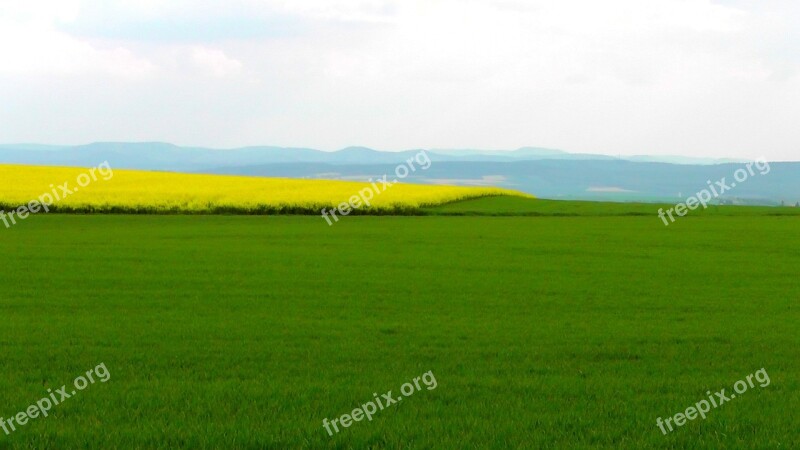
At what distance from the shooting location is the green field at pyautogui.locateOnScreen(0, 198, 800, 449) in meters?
7.62

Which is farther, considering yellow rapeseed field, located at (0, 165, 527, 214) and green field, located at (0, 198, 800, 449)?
yellow rapeseed field, located at (0, 165, 527, 214)

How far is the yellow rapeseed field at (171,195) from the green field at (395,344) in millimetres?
17700

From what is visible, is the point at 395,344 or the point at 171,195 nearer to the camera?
the point at 395,344

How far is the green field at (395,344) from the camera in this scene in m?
7.62

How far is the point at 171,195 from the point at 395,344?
39347 millimetres

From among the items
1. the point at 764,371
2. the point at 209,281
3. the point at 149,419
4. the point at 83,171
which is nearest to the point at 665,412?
the point at 764,371

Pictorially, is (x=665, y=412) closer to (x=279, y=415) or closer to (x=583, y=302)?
(x=279, y=415)

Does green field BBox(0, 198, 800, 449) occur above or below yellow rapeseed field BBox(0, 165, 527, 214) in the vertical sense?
below

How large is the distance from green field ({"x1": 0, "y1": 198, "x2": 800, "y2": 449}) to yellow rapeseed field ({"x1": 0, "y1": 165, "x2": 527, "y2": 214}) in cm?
1770

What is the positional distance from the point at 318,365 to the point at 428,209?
40.4 meters

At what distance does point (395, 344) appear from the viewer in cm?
1170

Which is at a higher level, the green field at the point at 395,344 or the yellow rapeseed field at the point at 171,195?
the yellow rapeseed field at the point at 171,195

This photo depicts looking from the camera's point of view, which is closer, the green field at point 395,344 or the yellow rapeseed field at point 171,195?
the green field at point 395,344

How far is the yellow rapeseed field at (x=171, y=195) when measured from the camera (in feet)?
145
